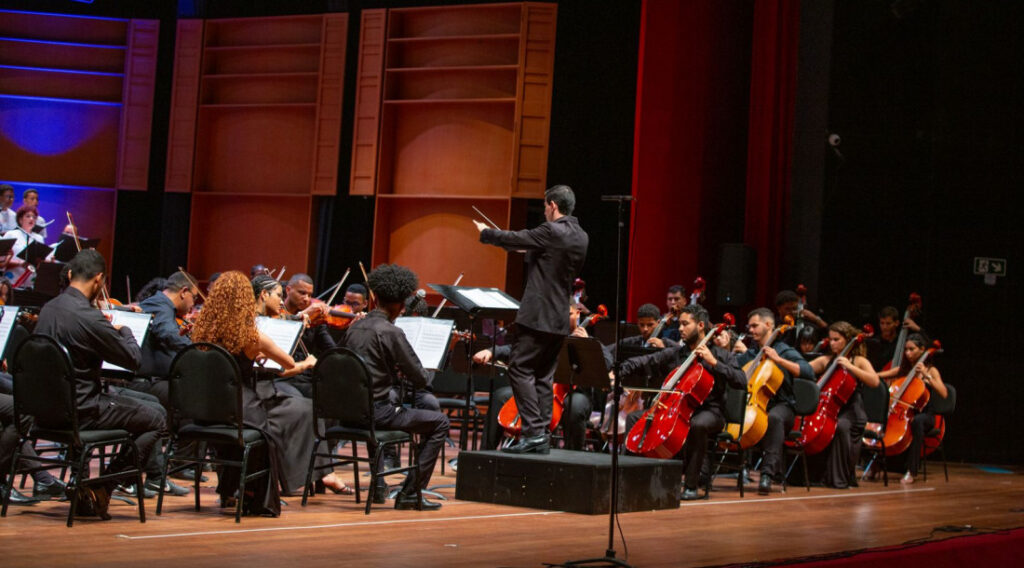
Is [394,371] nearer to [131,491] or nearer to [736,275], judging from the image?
[131,491]

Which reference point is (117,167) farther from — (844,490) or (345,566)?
(345,566)

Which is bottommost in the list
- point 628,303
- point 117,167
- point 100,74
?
point 628,303

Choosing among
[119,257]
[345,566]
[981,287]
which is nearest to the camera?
[345,566]

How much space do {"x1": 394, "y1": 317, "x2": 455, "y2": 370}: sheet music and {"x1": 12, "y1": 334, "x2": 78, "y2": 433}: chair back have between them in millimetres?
1635

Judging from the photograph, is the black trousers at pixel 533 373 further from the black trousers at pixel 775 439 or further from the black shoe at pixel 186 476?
the black trousers at pixel 775 439

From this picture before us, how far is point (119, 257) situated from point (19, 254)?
2290 millimetres

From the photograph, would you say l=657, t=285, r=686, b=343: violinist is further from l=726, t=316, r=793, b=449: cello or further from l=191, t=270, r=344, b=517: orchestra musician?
l=191, t=270, r=344, b=517: orchestra musician

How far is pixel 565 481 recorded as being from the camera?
5156mm

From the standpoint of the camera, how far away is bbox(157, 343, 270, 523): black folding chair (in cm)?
451

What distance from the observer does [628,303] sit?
9031 mm

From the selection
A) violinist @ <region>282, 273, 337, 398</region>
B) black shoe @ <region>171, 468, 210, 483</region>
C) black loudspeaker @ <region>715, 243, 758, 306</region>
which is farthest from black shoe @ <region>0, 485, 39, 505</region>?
black loudspeaker @ <region>715, 243, 758, 306</region>

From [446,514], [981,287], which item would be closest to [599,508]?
[446,514]

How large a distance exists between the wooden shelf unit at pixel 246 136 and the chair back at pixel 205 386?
611 centimetres

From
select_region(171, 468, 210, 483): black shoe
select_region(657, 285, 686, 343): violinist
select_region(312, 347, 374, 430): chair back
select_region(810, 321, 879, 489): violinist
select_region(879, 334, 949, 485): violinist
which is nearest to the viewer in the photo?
select_region(312, 347, 374, 430): chair back
